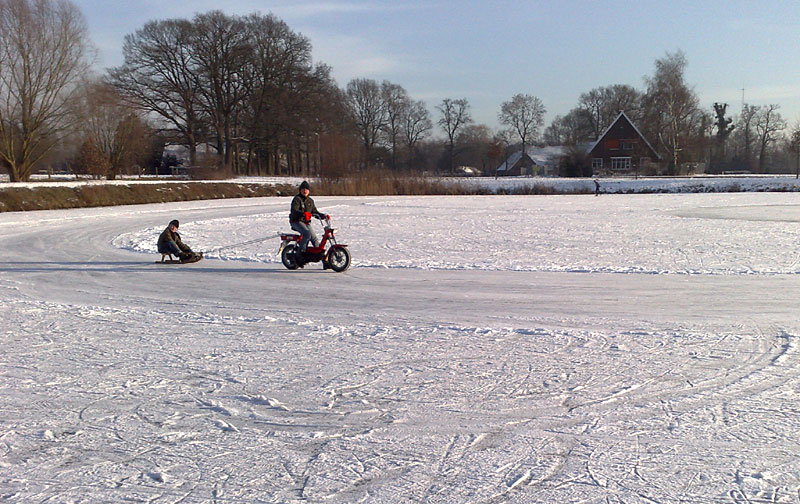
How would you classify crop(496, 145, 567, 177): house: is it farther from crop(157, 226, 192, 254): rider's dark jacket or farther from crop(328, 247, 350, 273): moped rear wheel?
crop(328, 247, 350, 273): moped rear wheel

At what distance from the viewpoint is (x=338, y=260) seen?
41.9 ft

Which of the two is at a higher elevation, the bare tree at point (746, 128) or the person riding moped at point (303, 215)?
the bare tree at point (746, 128)

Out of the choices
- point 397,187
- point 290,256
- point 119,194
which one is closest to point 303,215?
point 290,256

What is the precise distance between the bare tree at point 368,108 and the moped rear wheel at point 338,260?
75560 mm

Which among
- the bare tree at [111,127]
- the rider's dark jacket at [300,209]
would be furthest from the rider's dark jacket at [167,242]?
the bare tree at [111,127]

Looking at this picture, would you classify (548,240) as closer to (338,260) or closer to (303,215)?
(338,260)

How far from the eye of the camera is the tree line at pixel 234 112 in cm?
3800

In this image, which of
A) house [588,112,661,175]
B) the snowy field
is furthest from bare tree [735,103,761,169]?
the snowy field

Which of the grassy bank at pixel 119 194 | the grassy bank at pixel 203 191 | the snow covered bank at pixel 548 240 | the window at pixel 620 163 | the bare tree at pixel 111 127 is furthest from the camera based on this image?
the window at pixel 620 163

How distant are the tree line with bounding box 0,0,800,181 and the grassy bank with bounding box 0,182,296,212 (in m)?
5.81

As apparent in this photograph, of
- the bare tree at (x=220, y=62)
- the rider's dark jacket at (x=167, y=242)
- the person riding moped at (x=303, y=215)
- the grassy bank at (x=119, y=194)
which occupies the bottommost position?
the rider's dark jacket at (x=167, y=242)

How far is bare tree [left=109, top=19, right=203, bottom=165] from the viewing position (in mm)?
55156

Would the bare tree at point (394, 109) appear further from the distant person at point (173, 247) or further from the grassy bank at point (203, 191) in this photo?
the distant person at point (173, 247)

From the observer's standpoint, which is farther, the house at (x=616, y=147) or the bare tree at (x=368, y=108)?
the bare tree at (x=368, y=108)
